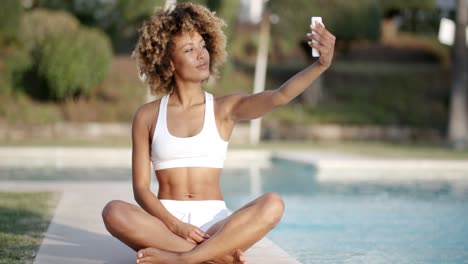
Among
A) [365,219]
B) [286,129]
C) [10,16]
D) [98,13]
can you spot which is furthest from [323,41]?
[98,13]

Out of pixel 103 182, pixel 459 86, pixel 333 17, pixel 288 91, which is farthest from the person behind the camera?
pixel 333 17

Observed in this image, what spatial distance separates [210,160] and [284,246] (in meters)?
2.23

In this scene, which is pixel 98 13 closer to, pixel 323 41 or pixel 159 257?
pixel 159 257

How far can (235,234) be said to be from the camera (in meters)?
4.25

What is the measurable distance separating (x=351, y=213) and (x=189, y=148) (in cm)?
462

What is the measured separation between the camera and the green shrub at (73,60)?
72.9 feet

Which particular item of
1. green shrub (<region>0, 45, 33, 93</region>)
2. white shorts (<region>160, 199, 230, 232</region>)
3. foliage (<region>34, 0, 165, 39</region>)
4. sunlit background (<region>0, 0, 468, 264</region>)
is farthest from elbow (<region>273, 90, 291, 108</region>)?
foliage (<region>34, 0, 165, 39</region>)

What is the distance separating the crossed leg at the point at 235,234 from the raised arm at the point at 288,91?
17.3 inches

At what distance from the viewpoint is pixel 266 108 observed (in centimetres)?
435

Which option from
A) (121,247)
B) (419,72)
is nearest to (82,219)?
(121,247)

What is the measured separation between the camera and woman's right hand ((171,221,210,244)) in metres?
4.38

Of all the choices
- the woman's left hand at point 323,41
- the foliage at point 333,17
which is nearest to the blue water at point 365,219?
the woman's left hand at point 323,41

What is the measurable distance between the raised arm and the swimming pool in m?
1.63

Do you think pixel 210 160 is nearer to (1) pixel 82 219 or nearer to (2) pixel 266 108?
(2) pixel 266 108
